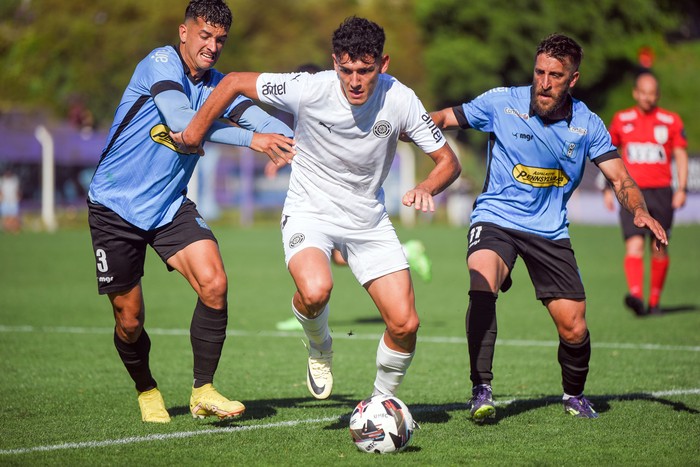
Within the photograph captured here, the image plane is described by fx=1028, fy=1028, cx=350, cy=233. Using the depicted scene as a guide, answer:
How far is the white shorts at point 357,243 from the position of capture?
6.18 m

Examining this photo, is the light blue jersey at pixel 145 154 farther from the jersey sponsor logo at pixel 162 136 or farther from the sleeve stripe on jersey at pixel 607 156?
the sleeve stripe on jersey at pixel 607 156

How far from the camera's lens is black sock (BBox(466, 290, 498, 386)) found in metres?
6.44

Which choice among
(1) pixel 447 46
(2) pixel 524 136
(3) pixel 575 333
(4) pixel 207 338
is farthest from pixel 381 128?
(1) pixel 447 46

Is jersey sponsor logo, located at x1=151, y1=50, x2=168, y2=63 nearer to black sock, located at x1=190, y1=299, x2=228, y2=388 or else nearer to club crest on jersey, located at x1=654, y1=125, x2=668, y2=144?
black sock, located at x1=190, y1=299, x2=228, y2=388

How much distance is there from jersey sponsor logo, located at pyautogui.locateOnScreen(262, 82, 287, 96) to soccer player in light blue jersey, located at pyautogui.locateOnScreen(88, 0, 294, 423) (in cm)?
30

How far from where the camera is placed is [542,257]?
21.6ft

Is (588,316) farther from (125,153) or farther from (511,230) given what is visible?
(125,153)

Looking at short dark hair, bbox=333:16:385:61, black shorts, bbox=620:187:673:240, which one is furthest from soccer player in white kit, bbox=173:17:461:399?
black shorts, bbox=620:187:673:240

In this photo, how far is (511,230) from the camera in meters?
6.65

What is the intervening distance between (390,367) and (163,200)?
1738mm

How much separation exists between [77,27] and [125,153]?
1457 inches

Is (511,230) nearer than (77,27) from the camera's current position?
Yes

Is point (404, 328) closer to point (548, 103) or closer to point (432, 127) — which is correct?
point (432, 127)

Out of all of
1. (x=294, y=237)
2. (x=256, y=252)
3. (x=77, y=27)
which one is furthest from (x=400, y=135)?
(x=77, y=27)
